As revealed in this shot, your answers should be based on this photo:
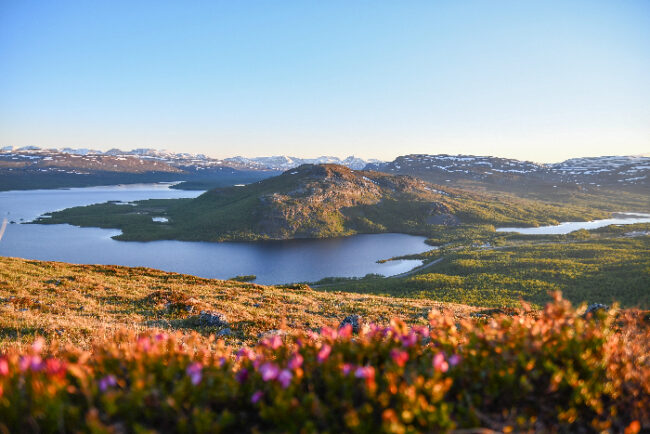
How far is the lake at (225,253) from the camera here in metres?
84.4

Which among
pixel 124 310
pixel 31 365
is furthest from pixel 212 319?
pixel 31 365

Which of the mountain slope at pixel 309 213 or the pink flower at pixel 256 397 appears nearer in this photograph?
the pink flower at pixel 256 397

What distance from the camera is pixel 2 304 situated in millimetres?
14938

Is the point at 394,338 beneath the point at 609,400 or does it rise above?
above

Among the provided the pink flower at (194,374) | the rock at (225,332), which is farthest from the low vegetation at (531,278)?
the pink flower at (194,374)

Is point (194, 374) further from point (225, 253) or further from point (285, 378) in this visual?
point (225, 253)

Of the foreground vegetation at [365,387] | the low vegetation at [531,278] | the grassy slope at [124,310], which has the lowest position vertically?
the low vegetation at [531,278]

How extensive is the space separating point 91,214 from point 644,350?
203 m

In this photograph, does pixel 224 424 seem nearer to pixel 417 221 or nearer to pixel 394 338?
pixel 394 338

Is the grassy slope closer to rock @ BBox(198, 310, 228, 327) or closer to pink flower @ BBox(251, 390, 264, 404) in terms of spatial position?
rock @ BBox(198, 310, 228, 327)

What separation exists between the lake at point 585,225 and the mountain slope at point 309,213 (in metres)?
7.97

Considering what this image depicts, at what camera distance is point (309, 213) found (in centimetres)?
15338

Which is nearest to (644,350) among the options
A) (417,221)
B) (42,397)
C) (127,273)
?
(42,397)

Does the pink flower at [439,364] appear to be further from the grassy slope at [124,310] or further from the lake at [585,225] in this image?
the lake at [585,225]
